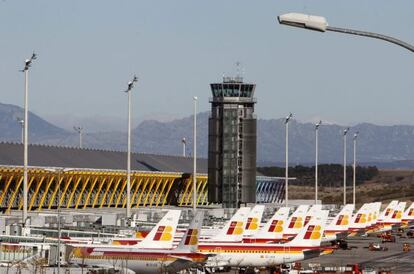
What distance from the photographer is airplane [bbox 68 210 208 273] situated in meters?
80.4

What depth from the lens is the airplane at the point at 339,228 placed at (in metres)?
131

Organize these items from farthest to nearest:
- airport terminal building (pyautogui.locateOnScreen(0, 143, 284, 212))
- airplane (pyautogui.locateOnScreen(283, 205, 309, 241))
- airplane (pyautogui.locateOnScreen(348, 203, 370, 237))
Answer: airport terminal building (pyautogui.locateOnScreen(0, 143, 284, 212)) < airplane (pyautogui.locateOnScreen(348, 203, 370, 237)) < airplane (pyautogui.locateOnScreen(283, 205, 309, 241))

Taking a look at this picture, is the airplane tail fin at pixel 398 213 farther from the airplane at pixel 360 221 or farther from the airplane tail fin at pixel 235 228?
the airplane tail fin at pixel 235 228

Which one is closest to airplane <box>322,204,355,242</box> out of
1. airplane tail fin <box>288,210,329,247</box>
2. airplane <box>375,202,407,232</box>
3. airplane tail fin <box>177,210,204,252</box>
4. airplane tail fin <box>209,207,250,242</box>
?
airplane <box>375,202,407,232</box>

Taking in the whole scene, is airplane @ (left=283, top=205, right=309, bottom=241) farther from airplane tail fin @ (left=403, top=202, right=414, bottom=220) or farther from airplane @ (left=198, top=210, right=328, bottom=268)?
airplane tail fin @ (left=403, top=202, right=414, bottom=220)

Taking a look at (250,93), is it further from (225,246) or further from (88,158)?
(225,246)

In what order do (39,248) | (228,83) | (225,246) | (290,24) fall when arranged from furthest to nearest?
(228,83), (225,246), (39,248), (290,24)

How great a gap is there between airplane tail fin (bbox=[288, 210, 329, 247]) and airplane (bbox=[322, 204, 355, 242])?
27.3 m

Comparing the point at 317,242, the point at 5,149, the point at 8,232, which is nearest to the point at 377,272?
the point at 317,242

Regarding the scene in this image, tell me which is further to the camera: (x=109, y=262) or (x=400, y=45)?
(x=109, y=262)

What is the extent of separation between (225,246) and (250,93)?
93500 millimetres

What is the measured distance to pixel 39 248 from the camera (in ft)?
269

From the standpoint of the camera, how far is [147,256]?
269 feet

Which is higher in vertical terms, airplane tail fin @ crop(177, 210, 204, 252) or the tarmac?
airplane tail fin @ crop(177, 210, 204, 252)
